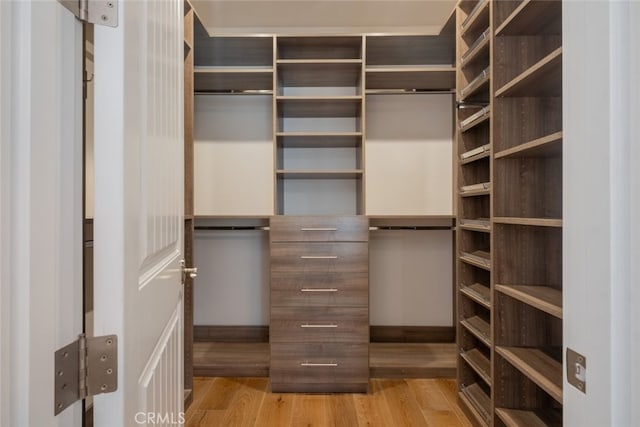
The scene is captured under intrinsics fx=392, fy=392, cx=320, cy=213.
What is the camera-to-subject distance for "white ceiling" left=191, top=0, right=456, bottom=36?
110 inches

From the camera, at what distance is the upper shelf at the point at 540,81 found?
1.31 metres

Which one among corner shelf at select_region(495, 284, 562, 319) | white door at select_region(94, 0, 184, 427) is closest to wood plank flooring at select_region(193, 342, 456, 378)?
corner shelf at select_region(495, 284, 562, 319)

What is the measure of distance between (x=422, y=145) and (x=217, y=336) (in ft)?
7.14

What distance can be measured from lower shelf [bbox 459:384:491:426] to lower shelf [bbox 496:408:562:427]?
20cm

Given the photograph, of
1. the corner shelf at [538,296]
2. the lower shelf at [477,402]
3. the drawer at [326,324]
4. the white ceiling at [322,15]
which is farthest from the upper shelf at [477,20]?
the lower shelf at [477,402]

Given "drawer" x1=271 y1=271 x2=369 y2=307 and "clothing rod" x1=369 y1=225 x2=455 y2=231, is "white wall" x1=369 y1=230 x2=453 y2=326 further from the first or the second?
"drawer" x1=271 y1=271 x2=369 y2=307

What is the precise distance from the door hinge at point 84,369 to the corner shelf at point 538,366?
1.28m

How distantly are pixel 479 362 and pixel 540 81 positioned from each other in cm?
137

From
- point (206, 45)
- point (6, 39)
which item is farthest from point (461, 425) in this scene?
point (206, 45)

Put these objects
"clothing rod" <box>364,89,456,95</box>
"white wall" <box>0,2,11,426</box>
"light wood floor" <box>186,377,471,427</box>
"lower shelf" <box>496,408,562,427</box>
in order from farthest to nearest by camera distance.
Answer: "clothing rod" <box>364,89,456,95</box>
"light wood floor" <box>186,377,471,427</box>
"lower shelf" <box>496,408,562,427</box>
"white wall" <box>0,2,11,426</box>

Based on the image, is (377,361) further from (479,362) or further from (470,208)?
(470,208)

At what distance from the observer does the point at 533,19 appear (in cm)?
151

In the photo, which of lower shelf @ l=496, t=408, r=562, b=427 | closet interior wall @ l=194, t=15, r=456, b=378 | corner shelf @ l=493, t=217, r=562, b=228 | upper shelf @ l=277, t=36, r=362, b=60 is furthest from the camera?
closet interior wall @ l=194, t=15, r=456, b=378

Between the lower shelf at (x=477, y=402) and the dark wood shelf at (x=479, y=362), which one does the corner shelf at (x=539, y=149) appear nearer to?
the dark wood shelf at (x=479, y=362)
